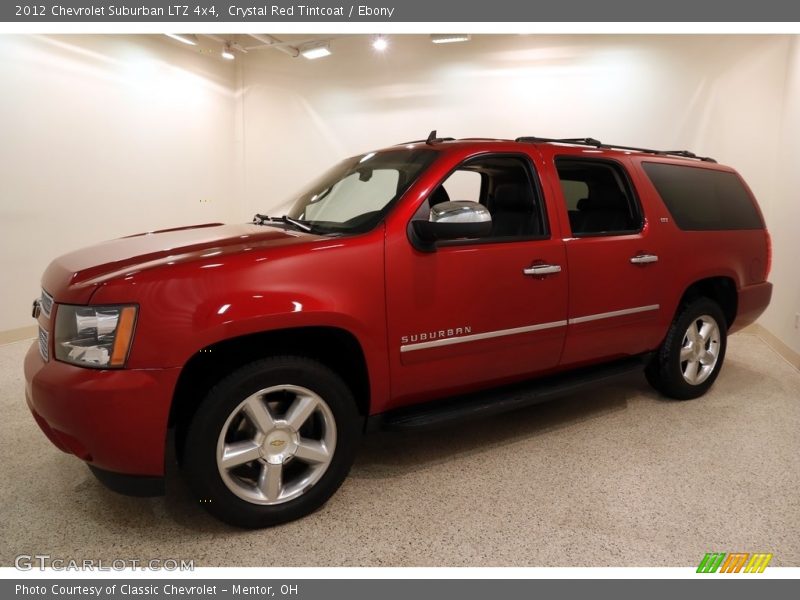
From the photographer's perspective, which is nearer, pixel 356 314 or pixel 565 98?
pixel 356 314

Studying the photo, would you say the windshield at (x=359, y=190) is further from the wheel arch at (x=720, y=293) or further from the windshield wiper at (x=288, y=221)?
the wheel arch at (x=720, y=293)

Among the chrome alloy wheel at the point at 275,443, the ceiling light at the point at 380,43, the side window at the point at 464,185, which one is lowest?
the chrome alloy wheel at the point at 275,443

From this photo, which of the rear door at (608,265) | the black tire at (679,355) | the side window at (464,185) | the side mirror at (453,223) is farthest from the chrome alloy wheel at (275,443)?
the side window at (464,185)

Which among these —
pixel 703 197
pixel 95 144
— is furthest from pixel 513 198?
pixel 95 144

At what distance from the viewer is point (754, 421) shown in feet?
9.96

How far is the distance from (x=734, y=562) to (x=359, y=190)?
2.15m

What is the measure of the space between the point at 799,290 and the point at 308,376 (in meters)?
4.33

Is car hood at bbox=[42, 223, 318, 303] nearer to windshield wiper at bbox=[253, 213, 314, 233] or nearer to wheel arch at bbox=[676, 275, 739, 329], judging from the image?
windshield wiper at bbox=[253, 213, 314, 233]

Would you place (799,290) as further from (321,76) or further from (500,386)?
(321,76)

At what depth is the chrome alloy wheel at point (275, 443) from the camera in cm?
186

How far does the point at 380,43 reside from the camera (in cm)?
562

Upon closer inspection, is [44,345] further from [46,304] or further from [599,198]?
[599,198]

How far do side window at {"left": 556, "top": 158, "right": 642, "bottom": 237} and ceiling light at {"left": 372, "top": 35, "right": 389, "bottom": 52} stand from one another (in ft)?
11.4

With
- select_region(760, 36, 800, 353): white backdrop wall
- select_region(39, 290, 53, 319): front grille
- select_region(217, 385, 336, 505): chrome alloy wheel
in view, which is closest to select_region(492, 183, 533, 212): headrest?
select_region(217, 385, 336, 505): chrome alloy wheel
